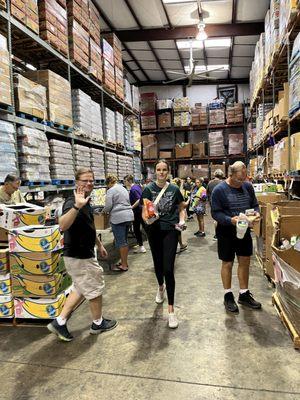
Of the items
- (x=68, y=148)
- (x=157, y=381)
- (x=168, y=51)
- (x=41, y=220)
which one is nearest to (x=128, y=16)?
(x=168, y=51)

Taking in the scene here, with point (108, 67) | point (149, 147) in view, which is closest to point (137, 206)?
point (108, 67)

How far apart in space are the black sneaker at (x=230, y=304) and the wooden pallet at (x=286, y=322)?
0.44 m

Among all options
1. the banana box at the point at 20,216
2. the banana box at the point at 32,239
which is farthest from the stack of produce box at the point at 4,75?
the banana box at the point at 32,239

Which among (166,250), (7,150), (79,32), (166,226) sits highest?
(79,32)

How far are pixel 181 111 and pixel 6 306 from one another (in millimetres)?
14352

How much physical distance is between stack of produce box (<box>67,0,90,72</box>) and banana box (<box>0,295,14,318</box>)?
541 cm

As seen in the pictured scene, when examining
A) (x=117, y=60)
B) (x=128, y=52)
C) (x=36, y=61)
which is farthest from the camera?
(x=128, y=52)

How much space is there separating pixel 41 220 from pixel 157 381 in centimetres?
218

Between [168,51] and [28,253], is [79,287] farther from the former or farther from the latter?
[168,51]

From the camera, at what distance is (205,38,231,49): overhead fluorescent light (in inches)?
475

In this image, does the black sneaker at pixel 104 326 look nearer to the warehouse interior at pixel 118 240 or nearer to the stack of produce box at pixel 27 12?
the warehouse interior at pixel 118 240

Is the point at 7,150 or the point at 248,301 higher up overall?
the point at 7,150

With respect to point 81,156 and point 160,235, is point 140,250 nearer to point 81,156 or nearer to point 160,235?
point 81,156

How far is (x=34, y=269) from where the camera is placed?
3.41m
